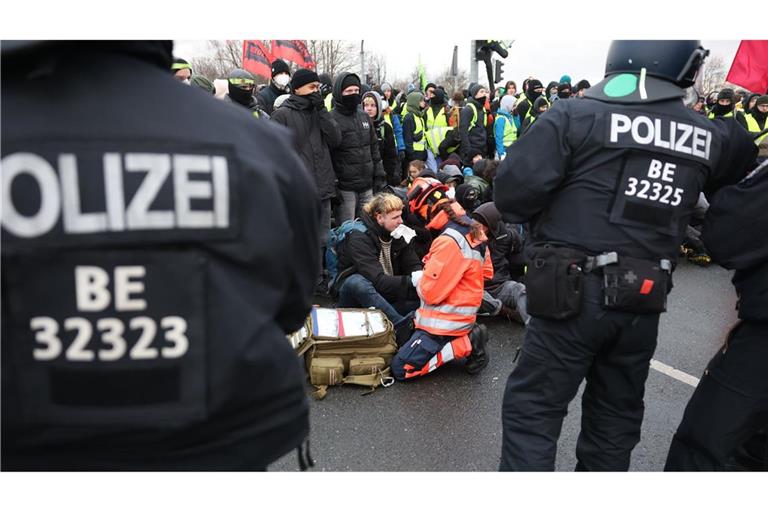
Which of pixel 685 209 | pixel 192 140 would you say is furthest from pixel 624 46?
pixel 192 140

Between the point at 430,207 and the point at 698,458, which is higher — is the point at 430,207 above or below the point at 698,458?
above

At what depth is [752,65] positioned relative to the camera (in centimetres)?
393

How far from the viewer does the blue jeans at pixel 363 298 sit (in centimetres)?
413

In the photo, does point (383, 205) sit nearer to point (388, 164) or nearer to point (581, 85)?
point (388, 164)

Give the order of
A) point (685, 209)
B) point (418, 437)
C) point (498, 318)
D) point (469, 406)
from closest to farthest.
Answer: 1. point (685, 209)
2. point (418, 437)
3. point (469, 406)
4. point (498, 318)

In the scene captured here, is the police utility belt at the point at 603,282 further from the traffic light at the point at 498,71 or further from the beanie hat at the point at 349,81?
the traffic light at the point at 498,71

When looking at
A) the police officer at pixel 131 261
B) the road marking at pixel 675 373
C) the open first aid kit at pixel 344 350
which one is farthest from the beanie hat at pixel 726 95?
the police officer at pixel 131 261

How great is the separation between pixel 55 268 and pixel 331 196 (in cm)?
433

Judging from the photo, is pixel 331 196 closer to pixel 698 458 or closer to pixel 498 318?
pixel 498 318

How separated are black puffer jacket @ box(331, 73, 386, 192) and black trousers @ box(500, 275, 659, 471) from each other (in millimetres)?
3695

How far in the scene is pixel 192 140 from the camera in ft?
3.45

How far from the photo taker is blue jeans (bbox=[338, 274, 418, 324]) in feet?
13.6

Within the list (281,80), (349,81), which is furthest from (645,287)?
(281,80)

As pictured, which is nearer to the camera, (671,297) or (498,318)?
(498,318)
